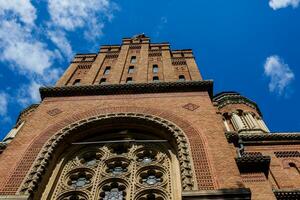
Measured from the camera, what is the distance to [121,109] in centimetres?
1359

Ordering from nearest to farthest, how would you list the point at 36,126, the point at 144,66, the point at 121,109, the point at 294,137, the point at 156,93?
the point at 36,126
the point at 121,109
the point at 156,93
the point at 294,137
the point at 144,66

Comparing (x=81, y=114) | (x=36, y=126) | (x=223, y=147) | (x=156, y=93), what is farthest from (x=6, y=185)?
(x=156, y=93)

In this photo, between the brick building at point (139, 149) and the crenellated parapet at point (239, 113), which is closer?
the brick building at point (139, 149)

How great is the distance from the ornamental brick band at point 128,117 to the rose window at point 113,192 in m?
1.68

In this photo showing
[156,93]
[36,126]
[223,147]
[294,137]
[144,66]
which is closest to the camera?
[223,147]

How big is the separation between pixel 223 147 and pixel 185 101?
3.41 metres

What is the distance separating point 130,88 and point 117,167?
410cm

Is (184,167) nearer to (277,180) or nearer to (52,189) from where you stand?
(52,189)

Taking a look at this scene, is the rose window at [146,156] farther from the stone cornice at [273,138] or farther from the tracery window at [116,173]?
the stone cornice at [273,138]

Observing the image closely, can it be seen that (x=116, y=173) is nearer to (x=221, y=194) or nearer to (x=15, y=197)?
(x=15, y=197)

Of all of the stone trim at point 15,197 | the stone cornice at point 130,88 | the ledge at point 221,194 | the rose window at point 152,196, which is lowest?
the ledge at point 221,194

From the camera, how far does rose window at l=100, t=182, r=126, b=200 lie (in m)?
10.2

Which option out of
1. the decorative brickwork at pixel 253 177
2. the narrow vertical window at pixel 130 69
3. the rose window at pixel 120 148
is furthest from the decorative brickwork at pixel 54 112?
the decorative brickwork at pixel 253 177

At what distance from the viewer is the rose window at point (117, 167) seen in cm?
1141
